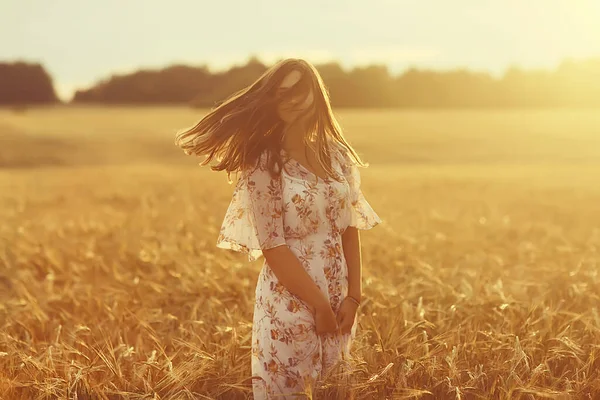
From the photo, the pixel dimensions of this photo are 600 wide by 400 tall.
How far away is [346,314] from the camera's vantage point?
285cm

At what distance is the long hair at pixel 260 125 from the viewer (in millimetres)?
2766

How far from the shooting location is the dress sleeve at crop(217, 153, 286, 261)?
2.72m

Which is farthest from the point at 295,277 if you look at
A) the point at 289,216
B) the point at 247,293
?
the point at 247,293

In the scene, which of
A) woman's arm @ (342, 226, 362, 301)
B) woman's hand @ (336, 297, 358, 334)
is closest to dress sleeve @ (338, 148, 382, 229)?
woman's arm @ (342, 226, 362, 301)

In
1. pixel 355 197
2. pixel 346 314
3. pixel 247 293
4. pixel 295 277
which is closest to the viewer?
pixel 295 277

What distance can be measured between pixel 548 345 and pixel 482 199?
8.06 m

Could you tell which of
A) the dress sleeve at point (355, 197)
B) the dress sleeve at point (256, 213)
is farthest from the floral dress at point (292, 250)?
the dress sleeve at point (355, 197)

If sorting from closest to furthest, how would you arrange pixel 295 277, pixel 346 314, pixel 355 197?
pixel 295 277, pixel 346 314, pixel 355 197

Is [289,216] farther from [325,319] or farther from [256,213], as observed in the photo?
[325,319]

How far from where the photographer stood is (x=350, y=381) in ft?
9.23

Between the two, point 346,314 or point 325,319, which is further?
point 346,314

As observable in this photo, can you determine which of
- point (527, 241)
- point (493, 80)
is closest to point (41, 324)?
point (527, 241)

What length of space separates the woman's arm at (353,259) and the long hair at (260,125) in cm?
29

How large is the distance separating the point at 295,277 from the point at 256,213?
0.29 metres
